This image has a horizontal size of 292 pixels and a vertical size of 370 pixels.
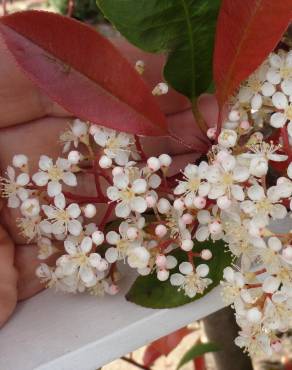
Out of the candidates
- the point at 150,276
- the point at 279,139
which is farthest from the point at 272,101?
the point at 150,276

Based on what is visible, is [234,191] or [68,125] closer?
[234,191]

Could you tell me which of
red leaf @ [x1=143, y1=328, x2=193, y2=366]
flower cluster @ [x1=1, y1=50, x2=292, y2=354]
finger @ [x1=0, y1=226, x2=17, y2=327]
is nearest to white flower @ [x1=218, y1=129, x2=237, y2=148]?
flower cluster @ [x1=1, y1=50, x2=292, y2=354]

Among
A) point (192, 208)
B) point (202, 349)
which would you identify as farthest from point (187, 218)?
point (202, 349)

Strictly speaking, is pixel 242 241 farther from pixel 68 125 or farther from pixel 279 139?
pixel 68 125

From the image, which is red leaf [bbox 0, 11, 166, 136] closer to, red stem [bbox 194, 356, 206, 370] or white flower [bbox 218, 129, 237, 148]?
white flower [bbox 218, 129, 237, 148]

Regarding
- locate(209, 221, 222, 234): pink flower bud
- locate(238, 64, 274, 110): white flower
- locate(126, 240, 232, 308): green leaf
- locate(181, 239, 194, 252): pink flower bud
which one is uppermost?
locate(238, 64, 274, 110): white flower

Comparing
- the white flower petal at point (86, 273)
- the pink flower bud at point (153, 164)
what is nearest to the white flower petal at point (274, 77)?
the pink flower bud at point (153, 164)
